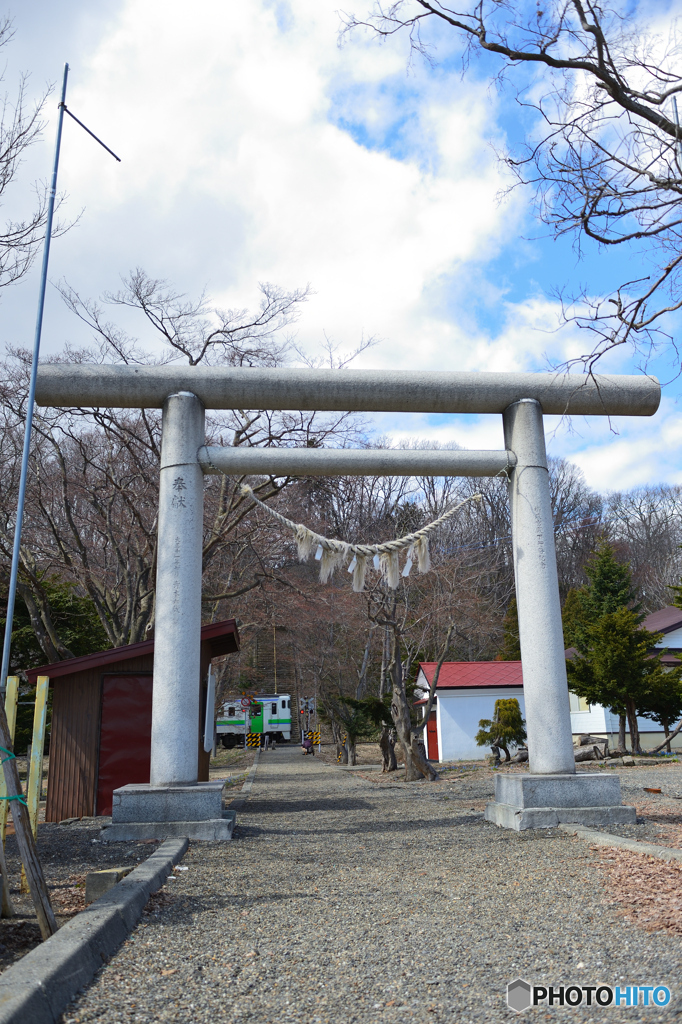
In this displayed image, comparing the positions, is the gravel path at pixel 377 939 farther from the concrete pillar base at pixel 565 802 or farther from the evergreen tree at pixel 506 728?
the evergreen tree at pixel 506 728

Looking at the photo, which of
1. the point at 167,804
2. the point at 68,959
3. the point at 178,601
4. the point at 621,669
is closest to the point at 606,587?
the point at 621,669

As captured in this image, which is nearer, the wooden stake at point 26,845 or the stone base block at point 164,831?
the wooden stake at point 26,845

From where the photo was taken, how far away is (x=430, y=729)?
27484 millimetres

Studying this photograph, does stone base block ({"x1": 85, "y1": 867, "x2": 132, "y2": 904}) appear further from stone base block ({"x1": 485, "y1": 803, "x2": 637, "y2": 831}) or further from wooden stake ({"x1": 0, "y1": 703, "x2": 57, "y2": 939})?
stone base block ({"x1": 485, "y1": 803, "x2": 637, "y2": 831})

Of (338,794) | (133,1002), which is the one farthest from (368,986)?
(338,794)

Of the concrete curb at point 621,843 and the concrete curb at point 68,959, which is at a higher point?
the concrete curb at point 68,959

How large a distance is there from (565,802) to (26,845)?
5.67 m

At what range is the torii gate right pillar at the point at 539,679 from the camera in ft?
25.8

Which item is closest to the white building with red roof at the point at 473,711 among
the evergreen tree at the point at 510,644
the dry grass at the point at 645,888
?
the evergreen tree at the point at 510,644

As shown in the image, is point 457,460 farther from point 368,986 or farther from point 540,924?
point 368,986

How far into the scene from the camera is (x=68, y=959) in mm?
3324

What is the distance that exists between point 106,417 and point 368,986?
1410 cm

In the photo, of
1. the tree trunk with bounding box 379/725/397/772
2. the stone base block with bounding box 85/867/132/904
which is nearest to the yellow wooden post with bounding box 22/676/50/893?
the stone base block with bounding box 85/867/132/904

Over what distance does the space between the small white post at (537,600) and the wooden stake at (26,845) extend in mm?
5492
